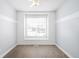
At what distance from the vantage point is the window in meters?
5.01

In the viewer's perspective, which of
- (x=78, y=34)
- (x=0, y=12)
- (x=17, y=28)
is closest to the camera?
(x=78, y=34)

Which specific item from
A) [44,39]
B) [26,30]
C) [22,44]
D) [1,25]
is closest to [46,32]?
[44,39]

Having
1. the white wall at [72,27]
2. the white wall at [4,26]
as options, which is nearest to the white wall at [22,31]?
the white wall at [4,26]

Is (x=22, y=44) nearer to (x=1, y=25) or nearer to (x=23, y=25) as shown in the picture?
(x=23, y=25)

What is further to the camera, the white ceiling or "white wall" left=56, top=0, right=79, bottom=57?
the white ceiling

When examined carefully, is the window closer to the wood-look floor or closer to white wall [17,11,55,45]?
white wall [17,11,55,45]

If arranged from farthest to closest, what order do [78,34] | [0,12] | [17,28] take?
[17,28], [0,12], [78,34]

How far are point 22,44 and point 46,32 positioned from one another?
155 cm

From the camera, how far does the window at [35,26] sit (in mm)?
5008

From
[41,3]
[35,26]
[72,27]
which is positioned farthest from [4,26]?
[35,26]

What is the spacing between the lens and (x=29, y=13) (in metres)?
4.97

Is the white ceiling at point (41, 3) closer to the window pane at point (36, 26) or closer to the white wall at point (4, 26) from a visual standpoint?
the white wall at point (4, 26)

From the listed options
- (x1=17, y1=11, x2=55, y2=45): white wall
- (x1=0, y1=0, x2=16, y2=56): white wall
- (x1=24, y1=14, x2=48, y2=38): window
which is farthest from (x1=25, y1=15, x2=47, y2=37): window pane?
(x1=0, y1=0, x2=16, y2=56): white wall

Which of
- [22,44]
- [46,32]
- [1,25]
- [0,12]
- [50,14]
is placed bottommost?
[22,44]
